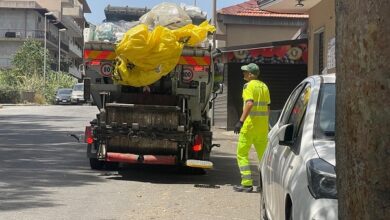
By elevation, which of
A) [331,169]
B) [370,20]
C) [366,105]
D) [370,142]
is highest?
[370,20]

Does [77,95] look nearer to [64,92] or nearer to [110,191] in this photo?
[64,92]

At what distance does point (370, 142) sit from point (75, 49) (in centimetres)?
9413

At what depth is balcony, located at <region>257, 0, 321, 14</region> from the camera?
49.6 ft

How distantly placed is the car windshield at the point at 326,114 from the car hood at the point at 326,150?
0.11 meters

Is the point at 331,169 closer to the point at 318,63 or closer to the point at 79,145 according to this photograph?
the point at 79,145

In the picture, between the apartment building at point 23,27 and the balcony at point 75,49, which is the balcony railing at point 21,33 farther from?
the balcony at point 75,49

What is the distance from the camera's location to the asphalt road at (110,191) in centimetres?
701

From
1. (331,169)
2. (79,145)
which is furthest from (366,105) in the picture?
(79,145)

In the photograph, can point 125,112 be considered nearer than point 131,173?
Yes

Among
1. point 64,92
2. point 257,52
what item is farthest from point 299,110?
point 64,92

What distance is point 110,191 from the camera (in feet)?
27.7

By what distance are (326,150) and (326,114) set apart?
0.63m

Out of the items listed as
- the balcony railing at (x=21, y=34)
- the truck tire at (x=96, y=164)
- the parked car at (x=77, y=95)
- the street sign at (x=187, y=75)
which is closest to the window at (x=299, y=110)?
the street sign at (x=187, y=75)

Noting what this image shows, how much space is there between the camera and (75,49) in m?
93.6
